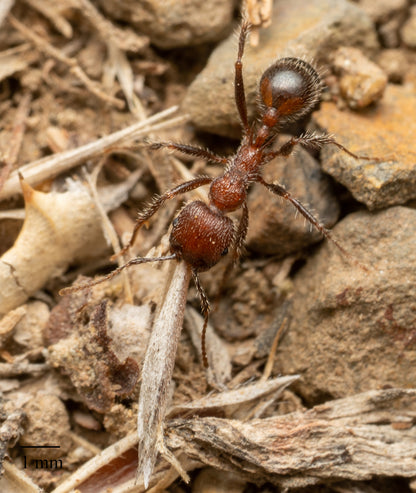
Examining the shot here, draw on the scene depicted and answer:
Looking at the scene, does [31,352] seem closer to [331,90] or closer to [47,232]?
[47,232]

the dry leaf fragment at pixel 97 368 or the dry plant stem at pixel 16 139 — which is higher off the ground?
the dry plant stem at pixel 16 139

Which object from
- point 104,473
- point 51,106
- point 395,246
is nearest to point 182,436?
point 104,473

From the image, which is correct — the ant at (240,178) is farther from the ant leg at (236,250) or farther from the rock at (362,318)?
the rock at (362,318)

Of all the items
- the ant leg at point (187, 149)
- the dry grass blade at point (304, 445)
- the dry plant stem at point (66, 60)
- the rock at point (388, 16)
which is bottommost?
the dry grass blade at point (304, 445)

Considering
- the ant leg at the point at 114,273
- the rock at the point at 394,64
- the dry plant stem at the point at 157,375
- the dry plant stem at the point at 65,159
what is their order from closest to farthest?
the dry plant stem at the point at 157,375 → the ant leg at the point at 114,273 → the dry plant stem at the point at 65,159 → the rock at the point at 394,64

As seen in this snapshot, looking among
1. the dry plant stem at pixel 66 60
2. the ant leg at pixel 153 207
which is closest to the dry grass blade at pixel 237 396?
the ant leg at pixel 153 207

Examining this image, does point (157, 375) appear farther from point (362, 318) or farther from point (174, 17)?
point (174, 17)

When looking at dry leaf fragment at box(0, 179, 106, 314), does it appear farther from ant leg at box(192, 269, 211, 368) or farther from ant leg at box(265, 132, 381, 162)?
ant leg at box(265, 132, 381, 162)
